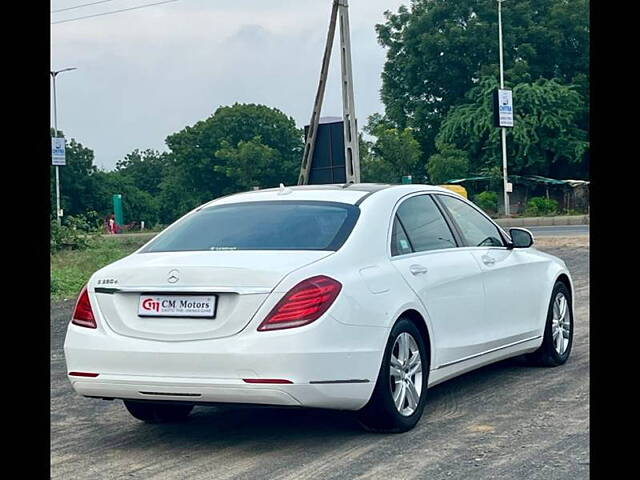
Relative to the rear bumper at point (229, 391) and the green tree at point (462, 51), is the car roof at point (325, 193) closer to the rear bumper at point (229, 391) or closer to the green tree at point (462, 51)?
the rear bumper at point (229, 391)

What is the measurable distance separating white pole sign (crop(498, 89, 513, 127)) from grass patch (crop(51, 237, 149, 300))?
79.7ft

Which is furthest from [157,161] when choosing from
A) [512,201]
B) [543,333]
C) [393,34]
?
[543,333]

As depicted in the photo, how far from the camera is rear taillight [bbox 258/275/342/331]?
525 cm

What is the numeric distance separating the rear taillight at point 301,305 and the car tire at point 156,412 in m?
1.40

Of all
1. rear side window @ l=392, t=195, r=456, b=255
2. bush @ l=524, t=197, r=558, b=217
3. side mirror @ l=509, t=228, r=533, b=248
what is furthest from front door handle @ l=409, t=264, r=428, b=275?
bush @ l=524, t=197, r=558, b=217

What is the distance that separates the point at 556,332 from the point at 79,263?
42.1 feet

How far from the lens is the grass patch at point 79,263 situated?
51.1 feet

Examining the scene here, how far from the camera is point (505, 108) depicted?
1812 inches

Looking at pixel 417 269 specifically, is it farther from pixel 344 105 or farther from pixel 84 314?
pixel 344 105

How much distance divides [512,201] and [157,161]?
46.7 m

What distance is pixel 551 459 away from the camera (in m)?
5.06

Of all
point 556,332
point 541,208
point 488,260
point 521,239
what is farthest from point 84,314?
point 541,208
